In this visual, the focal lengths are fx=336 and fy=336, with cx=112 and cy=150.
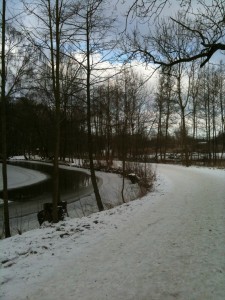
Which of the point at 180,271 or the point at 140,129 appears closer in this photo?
the point at 180,271

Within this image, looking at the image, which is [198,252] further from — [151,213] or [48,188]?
[48,188]

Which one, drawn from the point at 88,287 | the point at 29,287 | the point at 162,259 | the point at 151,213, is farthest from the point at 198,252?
the point at 151,213

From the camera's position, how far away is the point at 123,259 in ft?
17.4

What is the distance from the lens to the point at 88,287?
4348 millimetres

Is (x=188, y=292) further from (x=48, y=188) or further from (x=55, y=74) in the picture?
(x=48, y=188)

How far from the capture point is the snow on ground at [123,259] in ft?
13.8

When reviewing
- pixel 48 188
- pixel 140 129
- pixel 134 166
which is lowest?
pixel 48 188

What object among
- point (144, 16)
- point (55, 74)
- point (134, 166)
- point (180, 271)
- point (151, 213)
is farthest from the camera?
point (134, 166)

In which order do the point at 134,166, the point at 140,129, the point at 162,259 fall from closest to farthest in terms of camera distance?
the point at 162,259, the point at 134,166, the point at 140,129

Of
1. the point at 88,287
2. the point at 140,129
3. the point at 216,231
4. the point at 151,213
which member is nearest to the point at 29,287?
the point at 88,287

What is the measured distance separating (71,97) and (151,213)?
16.6 ft

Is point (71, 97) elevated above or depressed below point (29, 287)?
above

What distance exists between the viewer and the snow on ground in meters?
4.19

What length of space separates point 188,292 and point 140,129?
20.0m
